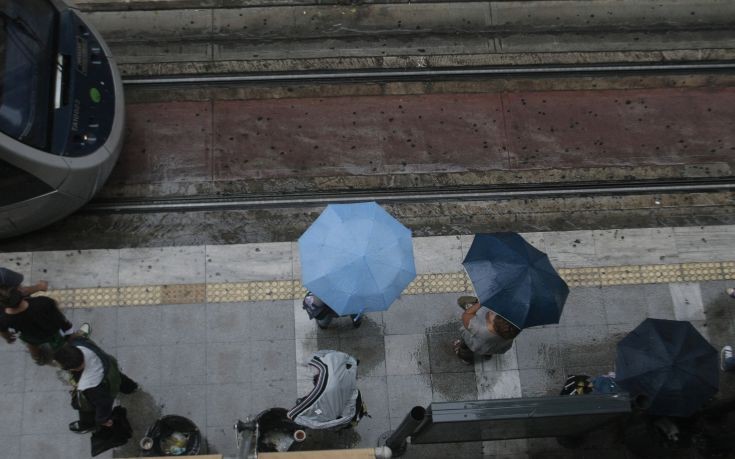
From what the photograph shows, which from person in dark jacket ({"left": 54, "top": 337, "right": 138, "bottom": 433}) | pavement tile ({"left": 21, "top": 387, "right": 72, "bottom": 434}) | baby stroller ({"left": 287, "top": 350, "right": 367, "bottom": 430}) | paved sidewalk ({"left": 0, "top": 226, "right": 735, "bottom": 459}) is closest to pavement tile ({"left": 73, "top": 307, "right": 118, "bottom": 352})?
paved sidewalk ({"left": 0, "top": 226, "right": 735, "bottom": 459})

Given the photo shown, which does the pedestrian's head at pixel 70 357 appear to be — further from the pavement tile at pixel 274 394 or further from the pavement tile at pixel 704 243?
the pavement tile at pixel 704 243

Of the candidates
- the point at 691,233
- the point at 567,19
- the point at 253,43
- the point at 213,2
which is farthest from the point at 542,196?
the point at 213,2

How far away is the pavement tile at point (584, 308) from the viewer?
9450mm

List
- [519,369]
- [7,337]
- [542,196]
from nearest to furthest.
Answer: [7,337] → [519,369] → [542,196]

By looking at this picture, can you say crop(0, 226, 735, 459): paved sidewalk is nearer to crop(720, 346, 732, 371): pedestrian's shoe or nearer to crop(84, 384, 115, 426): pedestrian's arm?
crop(720, 346, 732, 371): pedestrian's shoe

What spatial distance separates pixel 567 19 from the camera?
40.6 ft

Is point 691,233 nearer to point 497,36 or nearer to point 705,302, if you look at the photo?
point 705,302

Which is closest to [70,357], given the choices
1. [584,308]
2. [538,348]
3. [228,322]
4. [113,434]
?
[113,434]

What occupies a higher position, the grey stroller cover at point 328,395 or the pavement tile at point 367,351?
the pavement tile at point 367,351

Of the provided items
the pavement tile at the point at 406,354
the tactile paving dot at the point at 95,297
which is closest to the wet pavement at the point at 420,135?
the tactile paving dot at the point at 95,297

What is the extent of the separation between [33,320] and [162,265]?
2.24 meters

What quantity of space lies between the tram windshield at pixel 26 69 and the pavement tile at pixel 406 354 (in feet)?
16.5

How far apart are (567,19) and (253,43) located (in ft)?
18.3

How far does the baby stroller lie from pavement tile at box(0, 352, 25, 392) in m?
3.64
